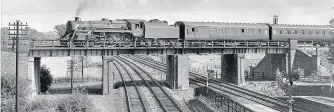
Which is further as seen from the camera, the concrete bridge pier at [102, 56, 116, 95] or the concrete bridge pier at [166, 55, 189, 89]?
the concrete bridge pier at [166, 55, 189, 89]

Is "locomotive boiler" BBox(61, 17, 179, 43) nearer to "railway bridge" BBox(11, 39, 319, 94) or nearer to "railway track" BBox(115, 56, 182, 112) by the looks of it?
"railway bridge" BBox(11, 39, 319, 94)

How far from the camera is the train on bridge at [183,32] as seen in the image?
31281 mm

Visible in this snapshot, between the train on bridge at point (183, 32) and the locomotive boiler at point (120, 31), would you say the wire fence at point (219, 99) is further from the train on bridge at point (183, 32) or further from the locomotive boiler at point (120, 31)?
the locomotive boiler at point (120, 31)

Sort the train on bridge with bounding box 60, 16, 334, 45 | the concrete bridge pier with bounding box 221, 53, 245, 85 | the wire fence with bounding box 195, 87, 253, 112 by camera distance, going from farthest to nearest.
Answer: the concrete bridge pier with bounding box 221, 53, 245, 85, the train on bridge with bounding box 60, 16, 334, 45, the wire fence with bounding box 195, 87, 253, 112

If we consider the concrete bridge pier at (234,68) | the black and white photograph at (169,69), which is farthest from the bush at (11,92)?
the concrete bridge pier at (234,68)

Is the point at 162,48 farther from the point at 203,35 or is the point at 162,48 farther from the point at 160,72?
the point at 160,72

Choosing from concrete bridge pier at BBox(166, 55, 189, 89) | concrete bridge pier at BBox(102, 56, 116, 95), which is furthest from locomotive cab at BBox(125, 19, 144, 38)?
concrete bridge pier at BBox(102, 56, 116, 95)

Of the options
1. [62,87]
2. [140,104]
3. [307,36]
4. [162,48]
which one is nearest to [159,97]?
[140,104]

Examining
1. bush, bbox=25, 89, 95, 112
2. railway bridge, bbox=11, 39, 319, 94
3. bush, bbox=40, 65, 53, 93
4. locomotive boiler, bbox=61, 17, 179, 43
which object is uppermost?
locomotive boiler, bbox=61, 17, 179, 43

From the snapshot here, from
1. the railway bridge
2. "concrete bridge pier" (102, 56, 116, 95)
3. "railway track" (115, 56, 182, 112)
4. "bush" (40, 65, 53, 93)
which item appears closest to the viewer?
"railway track" (115, 56, 182, 112)

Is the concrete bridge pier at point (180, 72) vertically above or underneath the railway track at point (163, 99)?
above

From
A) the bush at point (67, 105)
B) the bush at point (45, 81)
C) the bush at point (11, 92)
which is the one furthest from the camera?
the bush at point (45, 81)

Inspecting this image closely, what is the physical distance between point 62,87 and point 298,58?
1150 inches

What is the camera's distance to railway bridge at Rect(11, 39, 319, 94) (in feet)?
90.3
